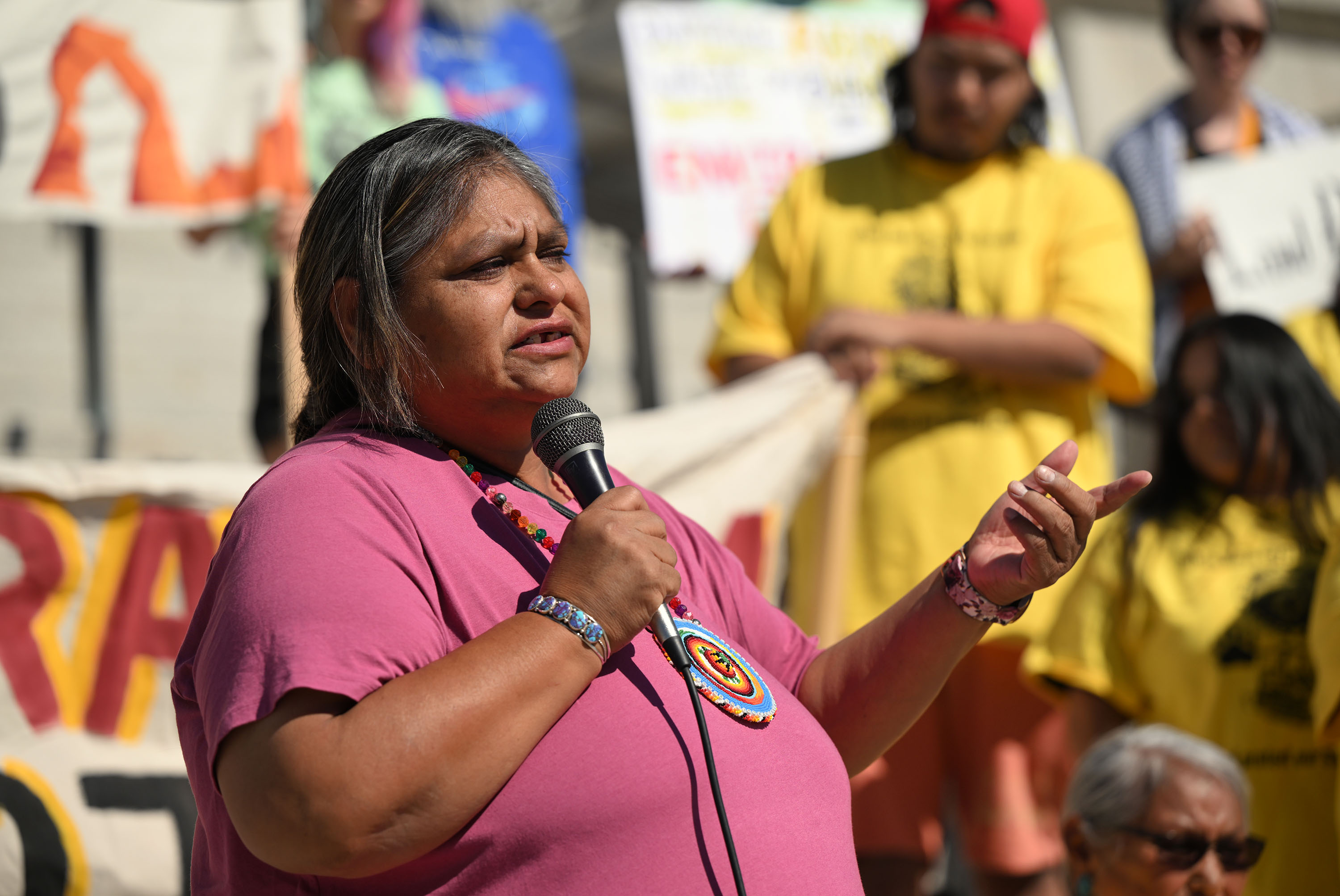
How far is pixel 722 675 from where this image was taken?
1.75m

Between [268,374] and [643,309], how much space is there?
3.02 m

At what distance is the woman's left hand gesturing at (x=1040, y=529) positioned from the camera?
1.79 m

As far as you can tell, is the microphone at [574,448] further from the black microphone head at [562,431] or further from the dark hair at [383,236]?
the dark hair at [383,236]

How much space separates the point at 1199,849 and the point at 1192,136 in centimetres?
311

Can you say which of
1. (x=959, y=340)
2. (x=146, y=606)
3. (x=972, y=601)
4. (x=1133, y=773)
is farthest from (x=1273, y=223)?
(x=146, y=606)

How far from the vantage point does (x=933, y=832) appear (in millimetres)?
3645

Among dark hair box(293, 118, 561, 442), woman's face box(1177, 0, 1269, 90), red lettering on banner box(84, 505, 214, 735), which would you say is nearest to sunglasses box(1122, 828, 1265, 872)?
dark hair box(293, 118, 561, 442)

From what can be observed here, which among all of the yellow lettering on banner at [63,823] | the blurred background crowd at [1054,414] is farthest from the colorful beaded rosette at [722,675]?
the yellow lettering on banner at [63,823]

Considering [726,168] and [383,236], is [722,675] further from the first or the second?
[726,168]

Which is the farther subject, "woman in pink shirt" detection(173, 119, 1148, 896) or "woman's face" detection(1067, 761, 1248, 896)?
"woman's face" detection(1067, 761, 1248, 896)

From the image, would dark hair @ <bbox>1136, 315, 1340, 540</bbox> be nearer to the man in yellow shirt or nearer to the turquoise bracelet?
the man in yellow shirt

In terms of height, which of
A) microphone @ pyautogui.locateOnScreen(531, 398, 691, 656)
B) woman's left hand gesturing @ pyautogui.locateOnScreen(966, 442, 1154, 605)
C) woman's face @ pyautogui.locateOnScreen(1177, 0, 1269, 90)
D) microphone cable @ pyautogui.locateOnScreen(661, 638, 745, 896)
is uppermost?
woman's face @ pyautogui.locateOnScreen(1177, 0, 1269, 90)

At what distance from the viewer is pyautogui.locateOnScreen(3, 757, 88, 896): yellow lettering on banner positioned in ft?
9.59

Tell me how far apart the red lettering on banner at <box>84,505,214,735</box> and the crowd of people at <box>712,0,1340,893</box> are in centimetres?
150
